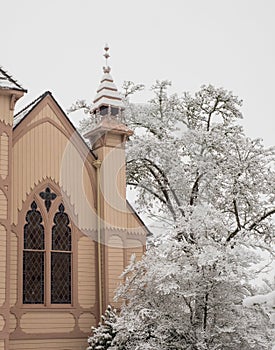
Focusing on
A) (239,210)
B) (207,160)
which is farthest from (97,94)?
(239,210)

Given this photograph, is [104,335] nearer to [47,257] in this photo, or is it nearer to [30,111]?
[47,257]

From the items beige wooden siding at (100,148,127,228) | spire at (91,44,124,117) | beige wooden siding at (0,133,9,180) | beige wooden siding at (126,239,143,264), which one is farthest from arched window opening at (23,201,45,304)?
spire at (91,44,124,117)

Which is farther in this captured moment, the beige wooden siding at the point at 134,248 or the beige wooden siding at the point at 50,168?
the beige wooden siding at the point at 134,248

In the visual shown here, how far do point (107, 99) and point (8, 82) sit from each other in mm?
3623

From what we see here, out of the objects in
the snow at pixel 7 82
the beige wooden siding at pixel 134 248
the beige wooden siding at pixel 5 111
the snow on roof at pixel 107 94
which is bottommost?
the beige wooden siding at pixel 134 248

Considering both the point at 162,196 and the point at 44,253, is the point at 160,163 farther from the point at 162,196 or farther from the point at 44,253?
the point at 44,253

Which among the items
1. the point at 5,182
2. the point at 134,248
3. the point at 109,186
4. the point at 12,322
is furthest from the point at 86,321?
the point at 5,182

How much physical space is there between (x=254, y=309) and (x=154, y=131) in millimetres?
9590

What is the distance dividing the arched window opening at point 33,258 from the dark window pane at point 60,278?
12.9 inches

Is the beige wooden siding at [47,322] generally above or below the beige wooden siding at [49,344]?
above

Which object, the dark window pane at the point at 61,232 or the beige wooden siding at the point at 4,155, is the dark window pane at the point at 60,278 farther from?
the beige wooden siding at the point at 4,155

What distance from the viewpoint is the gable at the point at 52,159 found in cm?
1653

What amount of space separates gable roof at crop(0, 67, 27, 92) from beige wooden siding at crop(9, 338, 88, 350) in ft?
20.3

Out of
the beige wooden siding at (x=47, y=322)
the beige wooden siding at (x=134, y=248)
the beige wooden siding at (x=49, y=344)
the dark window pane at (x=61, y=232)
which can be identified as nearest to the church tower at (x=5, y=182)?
the beige wooden siding at (x=49, y=344)
